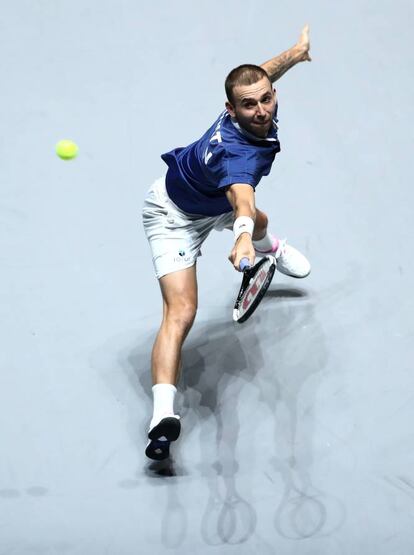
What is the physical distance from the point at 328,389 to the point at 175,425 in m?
0.89

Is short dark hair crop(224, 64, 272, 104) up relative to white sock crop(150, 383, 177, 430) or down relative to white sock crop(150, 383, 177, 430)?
up

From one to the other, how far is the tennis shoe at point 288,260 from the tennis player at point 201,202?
184 mm

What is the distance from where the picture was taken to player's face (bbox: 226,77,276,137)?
4.34 meters

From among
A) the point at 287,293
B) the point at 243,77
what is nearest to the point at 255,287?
the point at 243,77

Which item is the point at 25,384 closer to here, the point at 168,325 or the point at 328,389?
the point at 168,325

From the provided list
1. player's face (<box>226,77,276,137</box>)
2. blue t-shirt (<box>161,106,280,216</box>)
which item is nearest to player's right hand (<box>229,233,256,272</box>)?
blue t-shirt (<box>161,106,280,216</box>)

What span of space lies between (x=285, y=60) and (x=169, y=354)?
5.28 ft

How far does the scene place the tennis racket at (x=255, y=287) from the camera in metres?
4.34

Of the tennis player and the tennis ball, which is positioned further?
the tennis ball

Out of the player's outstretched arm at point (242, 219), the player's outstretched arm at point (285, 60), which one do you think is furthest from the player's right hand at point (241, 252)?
the player's outstretched arm at point (285, 60)

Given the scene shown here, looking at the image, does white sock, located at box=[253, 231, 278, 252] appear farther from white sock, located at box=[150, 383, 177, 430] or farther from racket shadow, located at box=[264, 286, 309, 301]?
white sock, located at box=[150, 383, 177, 430]

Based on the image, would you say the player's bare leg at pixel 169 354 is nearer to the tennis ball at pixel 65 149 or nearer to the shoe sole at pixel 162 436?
the shoe sole at pixel 162 436

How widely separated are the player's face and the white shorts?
2.31ft

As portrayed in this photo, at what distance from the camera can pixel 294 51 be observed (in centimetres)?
525
